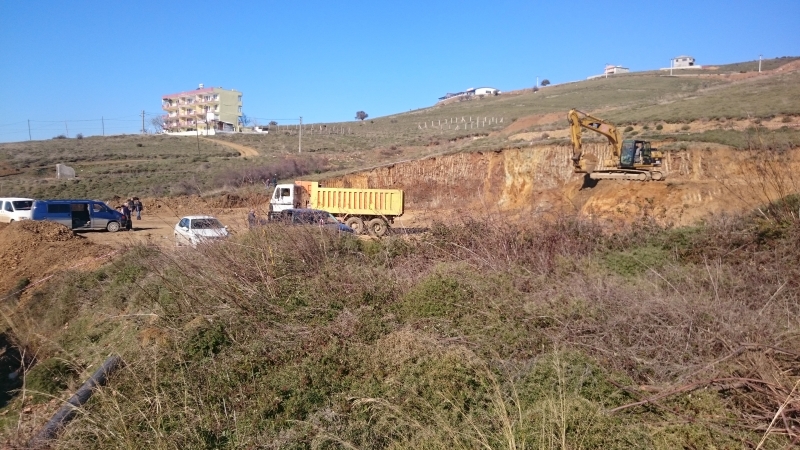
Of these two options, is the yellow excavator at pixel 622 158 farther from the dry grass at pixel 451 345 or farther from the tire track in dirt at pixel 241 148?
the tire track in dirt at pixel 241 148

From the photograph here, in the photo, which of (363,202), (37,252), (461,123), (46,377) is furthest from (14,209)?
(461,123)

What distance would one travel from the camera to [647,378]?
5.66m

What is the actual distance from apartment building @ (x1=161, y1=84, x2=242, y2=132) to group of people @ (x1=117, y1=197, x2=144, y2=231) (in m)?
78.0

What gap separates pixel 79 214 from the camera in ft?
88.1

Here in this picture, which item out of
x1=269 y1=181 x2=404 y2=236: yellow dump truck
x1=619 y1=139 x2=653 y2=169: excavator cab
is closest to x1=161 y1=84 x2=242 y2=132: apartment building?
x1=269 y1=181 x2=404 y2=236: yellow dump truck

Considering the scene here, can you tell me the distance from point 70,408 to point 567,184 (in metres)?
25.7

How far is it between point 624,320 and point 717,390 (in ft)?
5.12

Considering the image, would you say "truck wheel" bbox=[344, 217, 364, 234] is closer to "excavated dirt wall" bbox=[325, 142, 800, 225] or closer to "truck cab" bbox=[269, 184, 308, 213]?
"truck cab" bbox=[269, 184, 308, 213]

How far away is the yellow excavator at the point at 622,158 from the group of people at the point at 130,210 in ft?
70.7

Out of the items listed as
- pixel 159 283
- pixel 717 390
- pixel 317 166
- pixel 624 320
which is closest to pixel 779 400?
pixel 717 390

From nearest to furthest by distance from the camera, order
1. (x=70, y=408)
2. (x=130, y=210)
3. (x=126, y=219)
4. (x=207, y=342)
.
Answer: (x=70, y=408) → (x=207, y=342) → (x=126, y=219) → (x=130, y=210)

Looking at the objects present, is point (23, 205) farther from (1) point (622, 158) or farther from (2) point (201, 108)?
(2) point (201, 108)

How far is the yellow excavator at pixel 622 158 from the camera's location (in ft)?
81.8

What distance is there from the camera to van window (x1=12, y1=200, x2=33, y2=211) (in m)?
26.3
